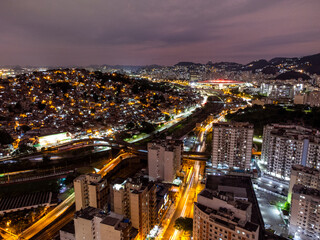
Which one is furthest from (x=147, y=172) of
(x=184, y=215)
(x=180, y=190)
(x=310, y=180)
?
(x=310, y=180)

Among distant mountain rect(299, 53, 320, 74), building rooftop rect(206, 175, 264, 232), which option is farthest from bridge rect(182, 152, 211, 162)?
distant mountain rect(299, 53, 320, 74)

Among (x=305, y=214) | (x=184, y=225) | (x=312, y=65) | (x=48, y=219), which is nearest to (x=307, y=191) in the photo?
(x=305, y=214)

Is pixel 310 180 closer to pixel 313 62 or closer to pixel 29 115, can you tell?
pixel 29 115

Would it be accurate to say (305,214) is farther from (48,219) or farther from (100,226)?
(48,219)

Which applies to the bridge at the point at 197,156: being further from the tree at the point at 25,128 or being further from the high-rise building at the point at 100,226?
the tree at the point at 25,128

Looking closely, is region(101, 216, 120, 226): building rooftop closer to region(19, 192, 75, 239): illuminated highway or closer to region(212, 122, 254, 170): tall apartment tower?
region(19, 192, 75, 239): illuminated highway

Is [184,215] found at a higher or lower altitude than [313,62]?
lower
